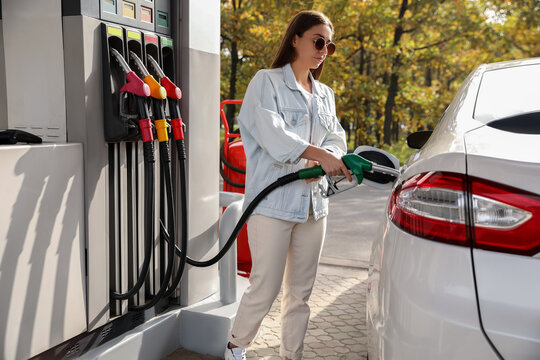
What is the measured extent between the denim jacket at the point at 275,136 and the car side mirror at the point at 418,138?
14.5 inches

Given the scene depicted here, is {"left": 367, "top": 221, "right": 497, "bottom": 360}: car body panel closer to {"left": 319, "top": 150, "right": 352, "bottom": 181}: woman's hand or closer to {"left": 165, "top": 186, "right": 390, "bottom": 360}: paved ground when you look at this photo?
{"left": 319, "top": 150, "right": 352, "bottom": 181}: woman's hand

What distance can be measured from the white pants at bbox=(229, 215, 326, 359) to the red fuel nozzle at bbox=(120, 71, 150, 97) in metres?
0.77

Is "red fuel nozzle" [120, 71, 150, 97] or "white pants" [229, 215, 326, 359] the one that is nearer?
"red fuel nozzle" [120, 71, 150, 97]

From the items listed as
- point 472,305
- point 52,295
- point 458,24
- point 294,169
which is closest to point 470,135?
point 472,305

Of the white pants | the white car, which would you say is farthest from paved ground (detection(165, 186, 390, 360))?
the white car

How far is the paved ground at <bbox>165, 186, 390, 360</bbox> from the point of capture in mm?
3305

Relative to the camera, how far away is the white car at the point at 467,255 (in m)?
1.36

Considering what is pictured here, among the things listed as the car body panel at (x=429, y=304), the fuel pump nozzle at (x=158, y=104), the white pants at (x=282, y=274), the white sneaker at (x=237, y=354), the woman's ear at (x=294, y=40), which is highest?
the woman's ear at (x=294, y=40)

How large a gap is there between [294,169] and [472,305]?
57.7 inches

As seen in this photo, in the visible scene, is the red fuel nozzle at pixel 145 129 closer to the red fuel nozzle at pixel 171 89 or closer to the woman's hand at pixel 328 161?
the red fuel nozzle at pixel 171 89

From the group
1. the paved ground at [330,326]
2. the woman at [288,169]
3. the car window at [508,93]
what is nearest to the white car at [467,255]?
the car window at [508,93]

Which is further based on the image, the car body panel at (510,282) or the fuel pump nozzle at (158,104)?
the fuel pump nozzle at (158,104)

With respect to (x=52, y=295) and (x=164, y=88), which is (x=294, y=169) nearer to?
(x=164, y=88)

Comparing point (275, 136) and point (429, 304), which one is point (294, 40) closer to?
point (275, 136)
